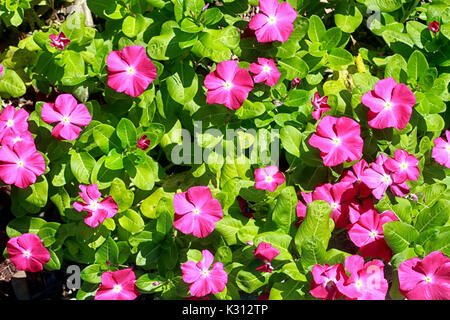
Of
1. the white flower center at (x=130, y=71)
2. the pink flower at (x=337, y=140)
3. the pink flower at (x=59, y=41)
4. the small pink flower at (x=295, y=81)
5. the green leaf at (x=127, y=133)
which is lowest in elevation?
the pink flower at (x=337, y=140)

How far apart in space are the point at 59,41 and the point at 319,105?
1039mm

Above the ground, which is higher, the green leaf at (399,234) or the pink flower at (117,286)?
the green leaf at (399,234)

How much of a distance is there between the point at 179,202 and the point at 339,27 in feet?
3.48

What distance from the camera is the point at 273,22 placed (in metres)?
2.00

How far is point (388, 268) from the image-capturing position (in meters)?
2.32

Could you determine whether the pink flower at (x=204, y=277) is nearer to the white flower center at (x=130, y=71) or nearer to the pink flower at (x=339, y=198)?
the pink flower at (x=339, y=198)

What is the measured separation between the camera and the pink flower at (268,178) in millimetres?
1946

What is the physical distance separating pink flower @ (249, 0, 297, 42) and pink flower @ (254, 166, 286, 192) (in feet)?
1.64

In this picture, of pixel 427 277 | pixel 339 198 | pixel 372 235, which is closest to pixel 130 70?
pixel 339 198

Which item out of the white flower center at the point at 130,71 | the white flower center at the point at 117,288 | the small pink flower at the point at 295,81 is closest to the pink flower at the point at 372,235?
the small pink flower at the point at 295,81

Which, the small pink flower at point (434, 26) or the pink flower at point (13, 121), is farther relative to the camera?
the small pink flower at point (434, 26)

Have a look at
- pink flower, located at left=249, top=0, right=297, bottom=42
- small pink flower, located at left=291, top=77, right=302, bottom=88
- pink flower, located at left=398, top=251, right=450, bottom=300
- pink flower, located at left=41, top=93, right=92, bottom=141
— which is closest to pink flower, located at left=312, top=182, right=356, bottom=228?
pink flower, located at left=398, top=251, right=450, bottom=300
